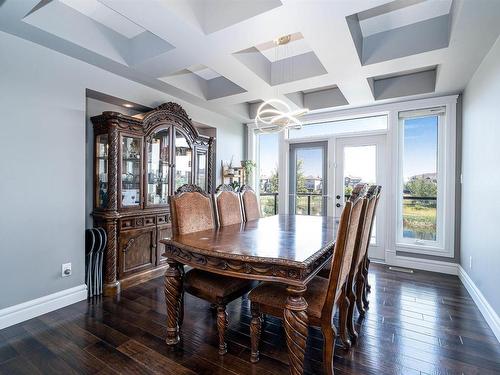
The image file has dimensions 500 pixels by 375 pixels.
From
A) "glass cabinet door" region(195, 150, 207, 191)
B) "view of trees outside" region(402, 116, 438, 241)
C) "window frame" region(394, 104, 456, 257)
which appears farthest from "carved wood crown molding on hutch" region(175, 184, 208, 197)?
"view of trees outside" region(402, 116, 438, 241)

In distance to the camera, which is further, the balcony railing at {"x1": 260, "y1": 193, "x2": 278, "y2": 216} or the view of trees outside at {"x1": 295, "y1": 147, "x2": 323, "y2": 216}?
the balcony railing at {"x1": 260, "y1": 193, "x2": 278, "y2": 216}

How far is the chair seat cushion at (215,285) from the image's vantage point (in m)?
1.88

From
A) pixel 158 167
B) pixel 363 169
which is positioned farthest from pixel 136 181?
pixel 363 169

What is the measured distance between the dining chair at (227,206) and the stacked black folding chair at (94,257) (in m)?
1.29

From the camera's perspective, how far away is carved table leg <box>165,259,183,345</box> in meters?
1.96

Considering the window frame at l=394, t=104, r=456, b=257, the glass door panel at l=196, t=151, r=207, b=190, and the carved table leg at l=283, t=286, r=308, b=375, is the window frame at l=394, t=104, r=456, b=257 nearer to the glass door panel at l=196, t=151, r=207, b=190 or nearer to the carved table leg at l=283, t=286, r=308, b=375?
the glass door panel at l=196, t=151, r=207, b=190

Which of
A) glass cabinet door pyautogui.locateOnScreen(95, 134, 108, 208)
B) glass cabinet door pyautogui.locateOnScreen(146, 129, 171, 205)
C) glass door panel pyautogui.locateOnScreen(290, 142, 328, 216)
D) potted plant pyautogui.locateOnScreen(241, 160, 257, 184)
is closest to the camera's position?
glass cabinet door pyautogui.locateOnScreen(95, 134, 108, 208)

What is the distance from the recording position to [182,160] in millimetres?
3904

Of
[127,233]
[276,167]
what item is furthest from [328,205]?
[127,233]

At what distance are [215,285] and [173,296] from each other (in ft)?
1.11

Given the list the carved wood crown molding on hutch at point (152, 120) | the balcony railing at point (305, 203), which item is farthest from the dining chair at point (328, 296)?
the balcony railing at point (305, 203)

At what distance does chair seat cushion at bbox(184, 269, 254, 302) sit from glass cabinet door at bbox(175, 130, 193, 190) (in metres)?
1.95

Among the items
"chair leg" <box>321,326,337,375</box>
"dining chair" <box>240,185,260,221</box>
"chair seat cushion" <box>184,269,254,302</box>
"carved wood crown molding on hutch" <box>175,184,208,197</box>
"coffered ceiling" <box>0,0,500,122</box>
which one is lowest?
"chair leg" <box>321,326,337,375</box>

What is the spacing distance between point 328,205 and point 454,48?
2.78 m
